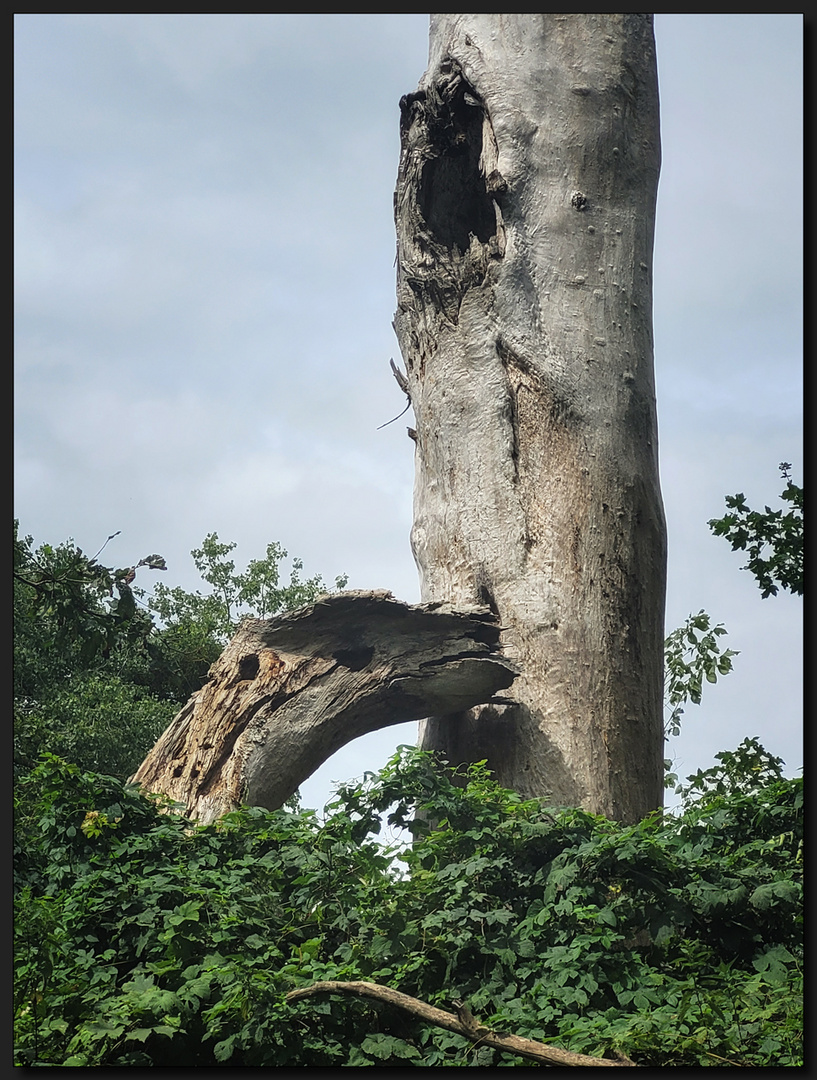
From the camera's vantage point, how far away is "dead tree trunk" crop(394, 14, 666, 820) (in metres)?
4.95

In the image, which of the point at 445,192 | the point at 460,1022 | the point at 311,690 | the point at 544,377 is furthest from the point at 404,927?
the point at 445,192

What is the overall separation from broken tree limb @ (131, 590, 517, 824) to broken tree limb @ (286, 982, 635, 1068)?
1.53 m

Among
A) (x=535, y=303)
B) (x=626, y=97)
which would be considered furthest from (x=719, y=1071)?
(x=626, y=97)

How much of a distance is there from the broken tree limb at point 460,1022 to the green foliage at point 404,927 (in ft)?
0.14

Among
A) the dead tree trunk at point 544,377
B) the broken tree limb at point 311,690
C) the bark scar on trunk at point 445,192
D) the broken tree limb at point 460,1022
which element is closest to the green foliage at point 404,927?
the broken tree limb at point 460,1022

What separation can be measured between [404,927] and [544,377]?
280 cm

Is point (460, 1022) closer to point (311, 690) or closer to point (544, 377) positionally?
point (311, 690)

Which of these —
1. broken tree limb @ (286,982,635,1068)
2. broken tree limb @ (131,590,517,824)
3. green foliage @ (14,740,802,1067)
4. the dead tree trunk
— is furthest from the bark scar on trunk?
broken tree limb @ (286,982,635,1068)

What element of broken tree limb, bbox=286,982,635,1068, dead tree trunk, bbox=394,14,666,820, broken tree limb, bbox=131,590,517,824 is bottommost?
broken tree limb, bbox=286,982,635,1068

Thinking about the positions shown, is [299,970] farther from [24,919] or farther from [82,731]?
[82,731]

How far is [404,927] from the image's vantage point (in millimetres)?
3529

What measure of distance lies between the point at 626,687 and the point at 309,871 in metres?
1.89

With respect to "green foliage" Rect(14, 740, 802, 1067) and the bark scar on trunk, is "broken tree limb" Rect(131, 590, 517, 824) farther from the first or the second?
the bark scar on trunk

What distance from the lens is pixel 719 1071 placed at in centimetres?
290
